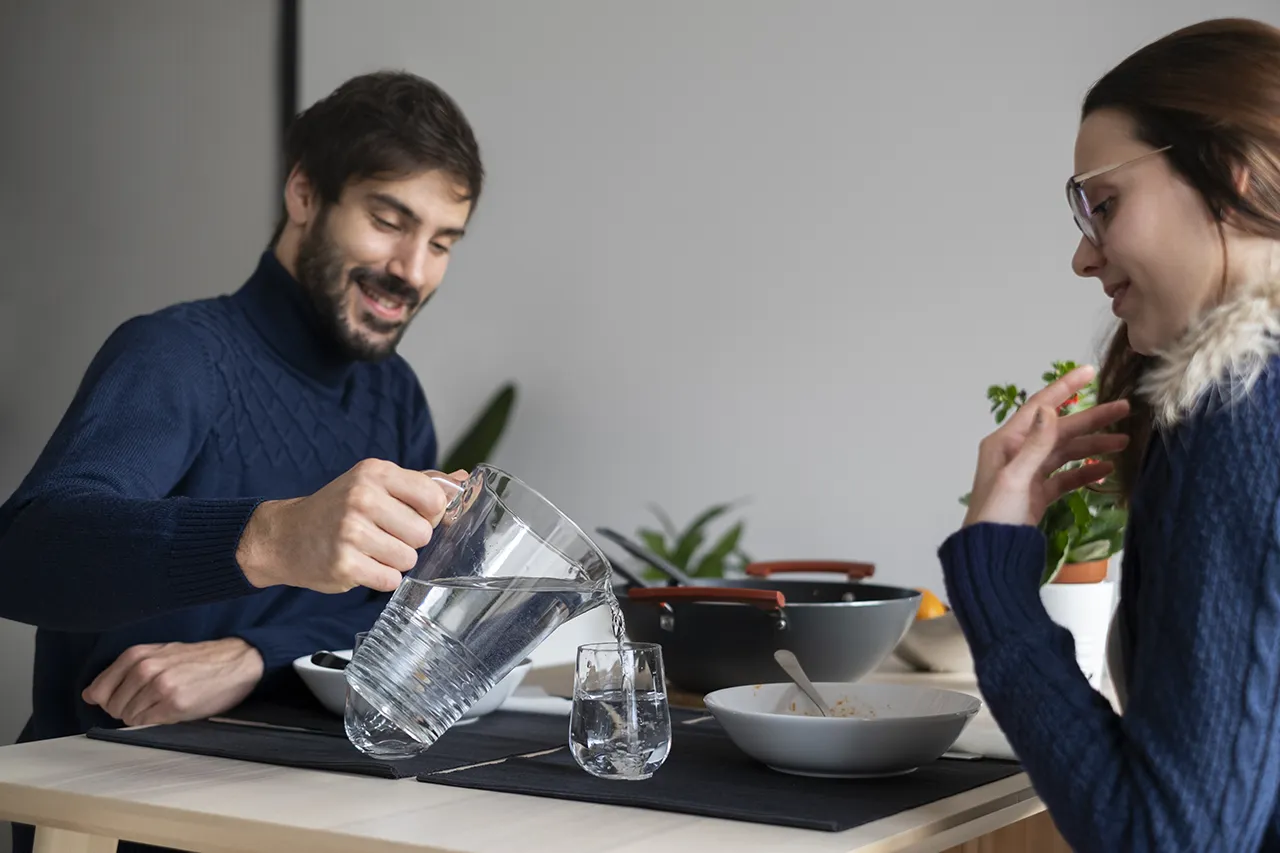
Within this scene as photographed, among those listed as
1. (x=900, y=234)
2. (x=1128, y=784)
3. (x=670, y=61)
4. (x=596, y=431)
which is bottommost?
(x=596, y=431)

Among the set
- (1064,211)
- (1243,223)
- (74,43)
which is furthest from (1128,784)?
(74,43)

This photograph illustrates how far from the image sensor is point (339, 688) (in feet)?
4.20

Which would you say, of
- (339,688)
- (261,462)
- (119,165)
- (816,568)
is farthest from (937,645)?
Answer: (119,165)

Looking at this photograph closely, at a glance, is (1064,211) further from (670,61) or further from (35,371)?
(35,371)

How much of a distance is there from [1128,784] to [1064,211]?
2.04 m

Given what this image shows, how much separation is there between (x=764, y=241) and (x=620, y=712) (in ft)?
6.97

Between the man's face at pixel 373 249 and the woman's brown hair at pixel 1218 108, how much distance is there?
3.44 feet

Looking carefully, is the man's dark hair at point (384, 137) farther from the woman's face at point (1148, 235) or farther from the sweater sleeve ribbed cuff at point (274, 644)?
the woman's face at point (1148, 235)

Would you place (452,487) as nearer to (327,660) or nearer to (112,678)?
(327,660)

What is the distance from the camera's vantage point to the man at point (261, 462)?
114cm

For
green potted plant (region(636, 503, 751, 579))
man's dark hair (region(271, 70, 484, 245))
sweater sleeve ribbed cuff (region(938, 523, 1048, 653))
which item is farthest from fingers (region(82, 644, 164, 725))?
green potted plant (region(636, 503, 751, 579))

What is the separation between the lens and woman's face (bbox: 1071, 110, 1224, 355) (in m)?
0.94

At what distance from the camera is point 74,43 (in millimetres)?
3531

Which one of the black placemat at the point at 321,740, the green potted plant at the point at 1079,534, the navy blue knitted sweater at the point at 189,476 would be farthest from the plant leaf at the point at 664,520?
the black placemat at the point at 321,740
